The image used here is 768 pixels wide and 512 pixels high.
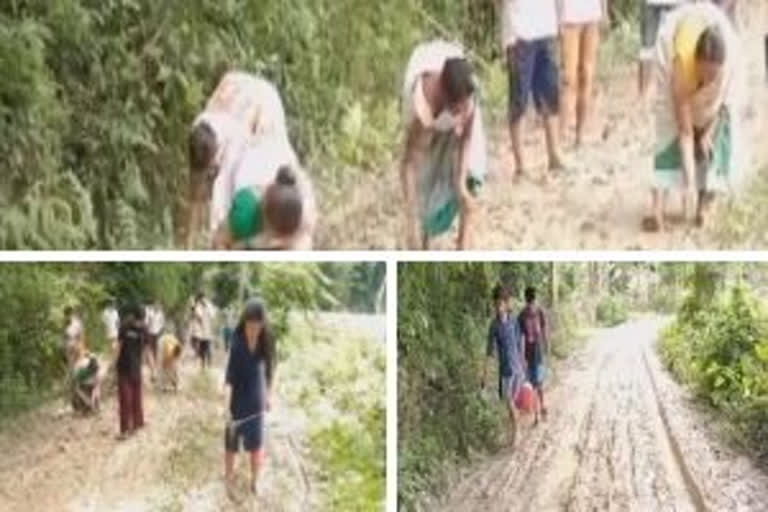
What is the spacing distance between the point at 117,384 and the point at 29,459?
0.49ft

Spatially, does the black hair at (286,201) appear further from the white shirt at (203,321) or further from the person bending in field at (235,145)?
the white shirt at (203,321)

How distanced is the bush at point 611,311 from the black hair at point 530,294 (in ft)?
0.27

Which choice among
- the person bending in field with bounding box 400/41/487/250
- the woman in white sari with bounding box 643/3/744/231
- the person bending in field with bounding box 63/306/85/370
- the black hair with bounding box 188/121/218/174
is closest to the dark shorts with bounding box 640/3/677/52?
the woman in white sari with bounding box 643/3/744/231

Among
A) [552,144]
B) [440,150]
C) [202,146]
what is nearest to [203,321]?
[202,146]

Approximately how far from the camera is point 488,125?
79.1 inches

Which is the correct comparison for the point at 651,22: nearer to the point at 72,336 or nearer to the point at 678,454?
the point at 678,454

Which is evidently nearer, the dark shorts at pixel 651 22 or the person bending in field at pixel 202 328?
the dark shorts at pixel 651 22

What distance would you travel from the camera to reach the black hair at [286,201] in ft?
6.68

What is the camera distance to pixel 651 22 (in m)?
1.97

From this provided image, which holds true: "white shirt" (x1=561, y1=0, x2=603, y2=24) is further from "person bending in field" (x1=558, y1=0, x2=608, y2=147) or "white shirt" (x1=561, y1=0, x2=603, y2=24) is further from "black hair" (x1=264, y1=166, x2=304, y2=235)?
"black hair" (x1=264, y1=166, x2=304, y2=235)

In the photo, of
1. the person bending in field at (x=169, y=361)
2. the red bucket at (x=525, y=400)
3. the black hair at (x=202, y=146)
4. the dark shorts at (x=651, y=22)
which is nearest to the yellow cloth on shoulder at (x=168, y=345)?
the person bending in field at (x=169, y=361)

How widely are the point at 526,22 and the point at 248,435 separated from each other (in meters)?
0.63

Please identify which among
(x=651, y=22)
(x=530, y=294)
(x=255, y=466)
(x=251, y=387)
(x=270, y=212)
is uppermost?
(x=651, y=22)

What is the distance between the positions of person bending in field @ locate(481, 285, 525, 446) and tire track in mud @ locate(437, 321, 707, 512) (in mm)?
40
